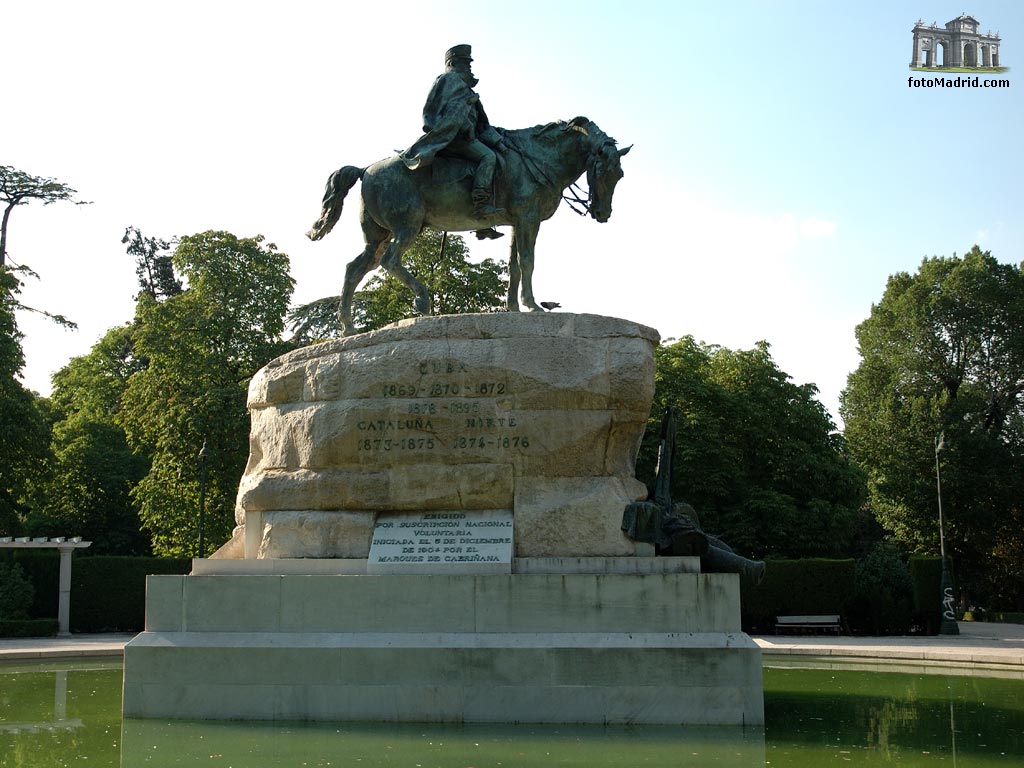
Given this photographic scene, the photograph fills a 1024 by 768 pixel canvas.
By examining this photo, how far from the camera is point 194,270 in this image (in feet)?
115

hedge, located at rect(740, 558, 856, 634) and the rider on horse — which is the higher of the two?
the rider on horse

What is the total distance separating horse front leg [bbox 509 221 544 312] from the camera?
1384 centimetres

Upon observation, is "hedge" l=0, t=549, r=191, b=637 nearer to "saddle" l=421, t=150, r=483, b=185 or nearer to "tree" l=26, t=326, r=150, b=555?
"tree" l=26, t=326, r=150, b=555

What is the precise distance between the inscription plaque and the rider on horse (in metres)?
3.85

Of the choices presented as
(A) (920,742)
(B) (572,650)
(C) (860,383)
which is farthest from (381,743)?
(C) (860,383)

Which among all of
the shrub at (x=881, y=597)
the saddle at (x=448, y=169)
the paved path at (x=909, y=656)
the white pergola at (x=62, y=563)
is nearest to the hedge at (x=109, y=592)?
the white pergola at (x=62, y=563)

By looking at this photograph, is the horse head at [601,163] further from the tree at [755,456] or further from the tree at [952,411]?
the tree at [952,411]

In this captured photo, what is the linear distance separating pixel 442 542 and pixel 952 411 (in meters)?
32.7

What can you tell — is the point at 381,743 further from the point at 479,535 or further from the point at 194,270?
the point at 194,270

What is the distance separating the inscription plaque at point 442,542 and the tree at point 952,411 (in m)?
30.5

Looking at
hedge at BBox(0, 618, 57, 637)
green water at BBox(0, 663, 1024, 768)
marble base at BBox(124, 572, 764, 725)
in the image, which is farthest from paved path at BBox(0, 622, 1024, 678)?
marble base at BBox(124, 572, 764, 725)

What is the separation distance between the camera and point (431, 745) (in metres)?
9.90

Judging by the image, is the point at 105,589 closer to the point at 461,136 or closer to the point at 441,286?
the point at 441,286

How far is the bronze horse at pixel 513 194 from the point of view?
13883 millimetres
